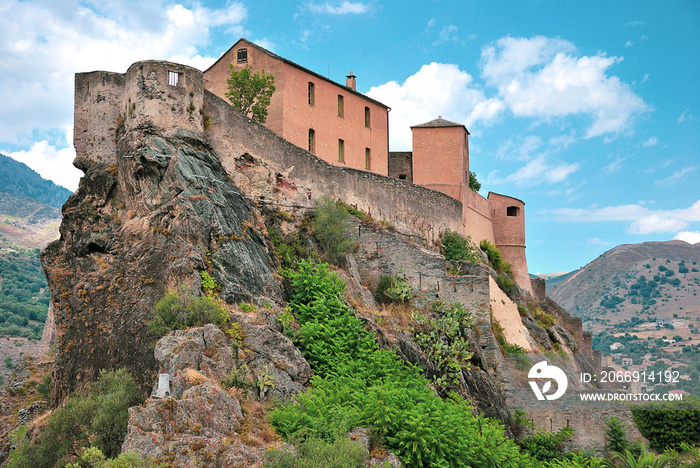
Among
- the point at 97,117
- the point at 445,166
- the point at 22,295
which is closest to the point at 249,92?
the point at 97,117

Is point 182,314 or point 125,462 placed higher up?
point 182,314

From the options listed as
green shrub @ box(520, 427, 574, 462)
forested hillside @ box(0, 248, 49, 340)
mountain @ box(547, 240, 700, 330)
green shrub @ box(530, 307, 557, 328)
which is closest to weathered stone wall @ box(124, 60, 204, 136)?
green shrub @ box(520, 427, 574, 462)

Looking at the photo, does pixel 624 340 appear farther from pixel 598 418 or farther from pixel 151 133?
pixel 151 133

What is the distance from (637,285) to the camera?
106 metres

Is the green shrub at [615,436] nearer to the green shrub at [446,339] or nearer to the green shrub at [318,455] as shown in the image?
the green shrub at [446,339]

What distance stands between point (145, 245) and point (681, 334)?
283 ft

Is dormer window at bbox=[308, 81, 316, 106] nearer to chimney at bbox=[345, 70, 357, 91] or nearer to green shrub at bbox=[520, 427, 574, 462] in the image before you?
chimney at bbox=[345, 70, 357, 91]

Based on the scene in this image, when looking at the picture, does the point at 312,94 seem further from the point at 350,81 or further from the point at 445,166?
the point at 445,166

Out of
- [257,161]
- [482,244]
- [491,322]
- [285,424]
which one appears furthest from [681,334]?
[285,424]

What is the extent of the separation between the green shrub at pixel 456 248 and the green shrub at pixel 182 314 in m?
17.2

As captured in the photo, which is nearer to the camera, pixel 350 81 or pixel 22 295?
pixel 350 81

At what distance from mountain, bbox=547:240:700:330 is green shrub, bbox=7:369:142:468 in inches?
3534

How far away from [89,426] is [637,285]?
103345 millimetres

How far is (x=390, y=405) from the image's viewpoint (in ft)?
55.4
